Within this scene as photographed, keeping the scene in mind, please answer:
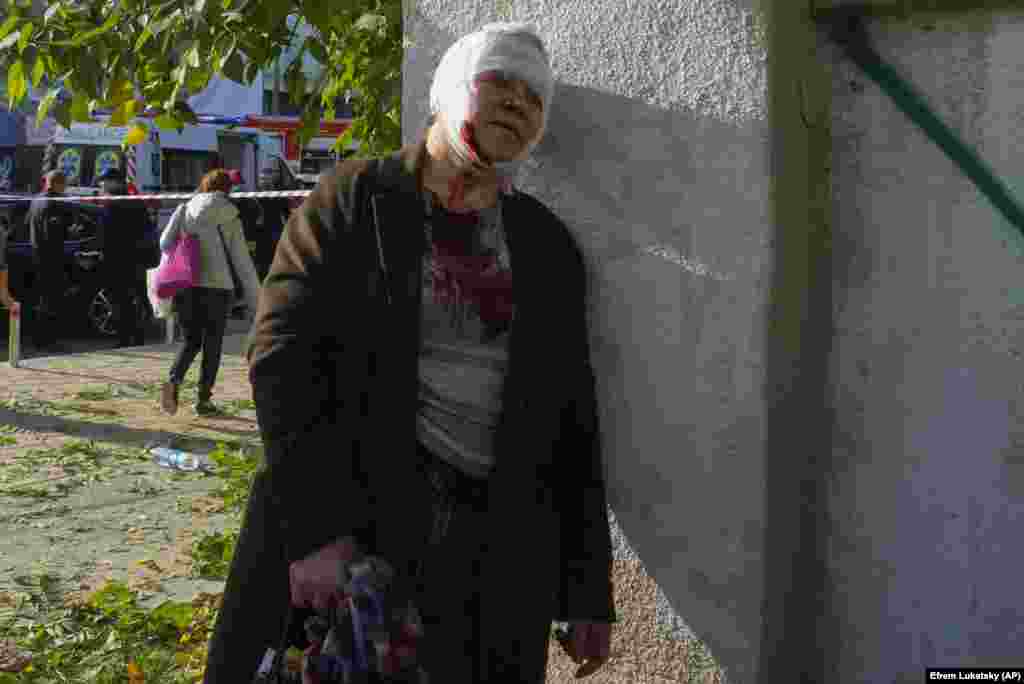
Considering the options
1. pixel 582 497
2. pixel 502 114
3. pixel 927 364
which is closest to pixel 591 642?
pixel 582 497

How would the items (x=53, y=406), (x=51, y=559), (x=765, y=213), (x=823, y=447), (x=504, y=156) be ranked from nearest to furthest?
(x=504, y=156)
(x=765, y=213)
(x=823, y=447)
(x=51, y=559)
(x=53, y=406)

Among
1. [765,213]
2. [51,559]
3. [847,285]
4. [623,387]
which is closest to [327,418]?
[623,387]

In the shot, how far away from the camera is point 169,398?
8.91m

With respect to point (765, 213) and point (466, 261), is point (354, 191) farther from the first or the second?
point (765, 213)

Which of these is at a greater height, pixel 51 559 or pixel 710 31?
pixel 710 31

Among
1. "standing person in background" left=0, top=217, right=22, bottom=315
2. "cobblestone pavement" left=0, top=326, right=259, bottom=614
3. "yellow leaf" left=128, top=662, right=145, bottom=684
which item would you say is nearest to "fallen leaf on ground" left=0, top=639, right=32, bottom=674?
"yellow leaf" left=128, top=662, right=145, bottom=684

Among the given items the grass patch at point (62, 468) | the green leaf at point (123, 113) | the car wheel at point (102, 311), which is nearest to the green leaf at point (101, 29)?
the green leaf at point (123, 113)

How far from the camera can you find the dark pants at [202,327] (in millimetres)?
8938

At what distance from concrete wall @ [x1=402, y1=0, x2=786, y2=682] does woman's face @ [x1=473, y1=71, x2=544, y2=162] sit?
0.44 meters

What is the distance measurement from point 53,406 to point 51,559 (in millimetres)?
4089

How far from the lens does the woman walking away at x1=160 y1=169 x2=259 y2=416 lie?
8.84 m

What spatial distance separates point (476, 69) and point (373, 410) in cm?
67

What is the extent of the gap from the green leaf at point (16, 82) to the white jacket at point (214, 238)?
4598 millimetres

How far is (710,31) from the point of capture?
268 centimetres
